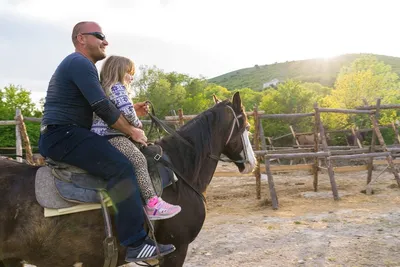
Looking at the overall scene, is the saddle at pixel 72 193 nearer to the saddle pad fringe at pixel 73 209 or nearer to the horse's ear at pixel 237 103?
the saddle pad fringe at pixel 73 209

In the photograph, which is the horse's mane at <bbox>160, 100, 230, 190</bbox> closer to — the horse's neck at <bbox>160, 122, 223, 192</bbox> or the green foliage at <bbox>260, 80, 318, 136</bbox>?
the horse's neck at <bbox>160, 122, 223, 192</bbox>

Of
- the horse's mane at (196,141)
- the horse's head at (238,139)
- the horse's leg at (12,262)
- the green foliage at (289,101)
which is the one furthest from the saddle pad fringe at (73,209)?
the green foliage at (289,101)

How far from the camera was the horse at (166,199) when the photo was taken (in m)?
3.11

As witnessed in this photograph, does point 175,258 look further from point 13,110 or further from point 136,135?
point 13,110

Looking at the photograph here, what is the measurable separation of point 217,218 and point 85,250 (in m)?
7.02

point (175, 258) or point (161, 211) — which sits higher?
point (161, 211)

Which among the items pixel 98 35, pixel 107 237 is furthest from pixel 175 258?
pixel 98 35

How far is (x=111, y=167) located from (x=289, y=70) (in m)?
138

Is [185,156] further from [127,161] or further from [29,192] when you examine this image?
[29,192]

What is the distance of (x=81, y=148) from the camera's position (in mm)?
3225

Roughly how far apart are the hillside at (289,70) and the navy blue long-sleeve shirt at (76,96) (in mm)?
110534

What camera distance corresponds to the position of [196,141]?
4.02 metres

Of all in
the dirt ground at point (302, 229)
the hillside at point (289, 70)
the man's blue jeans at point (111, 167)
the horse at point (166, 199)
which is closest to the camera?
the horse at point (166, 199)

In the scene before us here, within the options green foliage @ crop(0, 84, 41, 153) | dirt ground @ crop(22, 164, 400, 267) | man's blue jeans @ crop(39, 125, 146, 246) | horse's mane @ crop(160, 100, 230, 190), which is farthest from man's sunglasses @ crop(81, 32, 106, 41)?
green foliage @ crop(0, 84, 41, 153)
